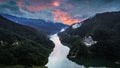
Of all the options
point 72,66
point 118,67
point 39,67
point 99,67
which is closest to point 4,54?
point 39,67

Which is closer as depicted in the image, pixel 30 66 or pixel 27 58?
pixel 30 66

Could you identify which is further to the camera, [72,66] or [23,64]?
[72,66]

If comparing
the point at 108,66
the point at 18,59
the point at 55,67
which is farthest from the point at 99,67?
the point at 18,59

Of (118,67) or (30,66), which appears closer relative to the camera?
(30,66)

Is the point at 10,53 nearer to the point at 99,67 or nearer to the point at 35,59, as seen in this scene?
the point at 35,59

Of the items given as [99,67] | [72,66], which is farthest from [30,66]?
[99,67]

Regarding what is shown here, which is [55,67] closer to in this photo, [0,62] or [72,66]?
[72,66]

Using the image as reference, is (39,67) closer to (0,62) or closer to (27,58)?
(27,58)
